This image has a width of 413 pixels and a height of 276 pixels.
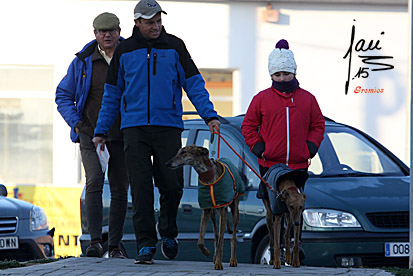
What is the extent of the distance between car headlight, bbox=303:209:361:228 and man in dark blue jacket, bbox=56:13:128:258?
1.65 metres

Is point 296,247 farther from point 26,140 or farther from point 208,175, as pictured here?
point 26,140

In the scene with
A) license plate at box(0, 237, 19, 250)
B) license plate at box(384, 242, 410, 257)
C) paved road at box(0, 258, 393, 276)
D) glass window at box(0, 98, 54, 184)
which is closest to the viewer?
paved road at box(0, 258, 393, 276)

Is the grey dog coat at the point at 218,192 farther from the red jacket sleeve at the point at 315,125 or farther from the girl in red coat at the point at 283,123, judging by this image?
the red jacket sleeve at the point at 315,125

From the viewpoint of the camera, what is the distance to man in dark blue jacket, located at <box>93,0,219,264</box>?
7.73 meters

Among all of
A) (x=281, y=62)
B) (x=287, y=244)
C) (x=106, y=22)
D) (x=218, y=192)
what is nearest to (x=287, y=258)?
(x=287, y=244)

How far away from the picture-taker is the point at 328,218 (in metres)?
9.09

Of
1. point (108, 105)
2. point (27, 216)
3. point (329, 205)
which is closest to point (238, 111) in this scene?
point (27, 216)

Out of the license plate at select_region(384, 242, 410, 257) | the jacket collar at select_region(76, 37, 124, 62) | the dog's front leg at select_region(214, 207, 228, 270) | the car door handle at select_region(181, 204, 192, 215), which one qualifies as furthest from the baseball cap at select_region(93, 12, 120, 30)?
the license plate at select_region(384, 242, 410, 257)

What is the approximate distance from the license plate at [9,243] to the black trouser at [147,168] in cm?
324

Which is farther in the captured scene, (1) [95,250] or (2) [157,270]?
A: (1) [95,250]

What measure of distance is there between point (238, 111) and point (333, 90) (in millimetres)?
1737

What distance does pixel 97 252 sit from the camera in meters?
8.70

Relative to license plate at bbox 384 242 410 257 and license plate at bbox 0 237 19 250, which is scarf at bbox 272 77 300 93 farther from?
license plate at bbox 0 237 19 250

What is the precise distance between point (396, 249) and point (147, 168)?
2561 mm
